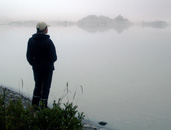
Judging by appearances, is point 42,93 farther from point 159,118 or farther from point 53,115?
point 159,118

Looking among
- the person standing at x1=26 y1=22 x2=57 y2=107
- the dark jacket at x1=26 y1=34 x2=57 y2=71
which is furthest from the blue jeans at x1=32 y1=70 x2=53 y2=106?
the dark jacket at x1=26 y1=34 x2=57 y2=71

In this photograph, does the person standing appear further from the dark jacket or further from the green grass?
the green grass

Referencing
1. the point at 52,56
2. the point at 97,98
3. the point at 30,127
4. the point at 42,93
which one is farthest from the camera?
the point at 97,98

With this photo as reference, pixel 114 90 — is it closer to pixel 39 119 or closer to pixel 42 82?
pixel 42 82

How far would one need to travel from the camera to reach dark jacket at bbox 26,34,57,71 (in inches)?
200

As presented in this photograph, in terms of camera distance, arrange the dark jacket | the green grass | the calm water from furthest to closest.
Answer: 1. the calm water
2. the dark jacket
3. the green grass

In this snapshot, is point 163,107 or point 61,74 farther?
point 61,74

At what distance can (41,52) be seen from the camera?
5.12m

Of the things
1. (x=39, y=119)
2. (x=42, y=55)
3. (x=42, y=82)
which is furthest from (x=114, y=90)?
(x=39, y=119)

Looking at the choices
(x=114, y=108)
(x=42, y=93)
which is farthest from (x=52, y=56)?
(x=114, y=108)

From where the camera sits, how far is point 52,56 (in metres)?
5.09

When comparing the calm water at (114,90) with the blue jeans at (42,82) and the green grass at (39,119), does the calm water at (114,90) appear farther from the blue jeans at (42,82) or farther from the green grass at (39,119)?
the green grass at (39,119)

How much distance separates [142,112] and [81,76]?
507 cm

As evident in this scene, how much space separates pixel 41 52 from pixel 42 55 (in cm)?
7
